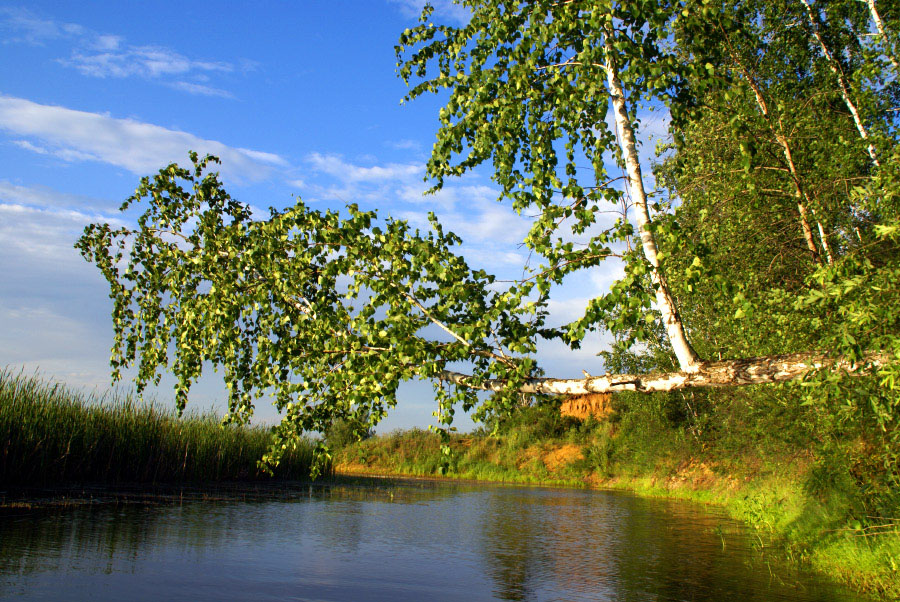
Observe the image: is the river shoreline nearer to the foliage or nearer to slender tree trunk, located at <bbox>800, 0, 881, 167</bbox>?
the foliage

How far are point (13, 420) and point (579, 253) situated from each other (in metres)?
13.4

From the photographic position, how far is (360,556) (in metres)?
9.78

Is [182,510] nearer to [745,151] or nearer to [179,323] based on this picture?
[179,323]

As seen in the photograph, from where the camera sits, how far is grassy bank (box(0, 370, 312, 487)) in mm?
14125

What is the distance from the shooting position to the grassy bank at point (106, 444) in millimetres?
14125

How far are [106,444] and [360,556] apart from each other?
1042 centimetres

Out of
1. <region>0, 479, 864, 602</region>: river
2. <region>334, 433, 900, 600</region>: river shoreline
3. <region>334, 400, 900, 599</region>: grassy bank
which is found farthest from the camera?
<region>334, 400, 900, 599</region>: grassy bank

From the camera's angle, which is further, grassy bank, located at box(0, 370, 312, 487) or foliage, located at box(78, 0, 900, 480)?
grassy bank, located at box(0, 370, 312, 487)

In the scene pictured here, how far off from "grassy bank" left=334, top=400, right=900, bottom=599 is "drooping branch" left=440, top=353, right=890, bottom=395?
85cm

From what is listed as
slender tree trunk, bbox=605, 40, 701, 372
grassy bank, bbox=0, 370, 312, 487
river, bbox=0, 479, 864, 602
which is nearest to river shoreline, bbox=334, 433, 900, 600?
river, bbox=0, 479, 864, 602

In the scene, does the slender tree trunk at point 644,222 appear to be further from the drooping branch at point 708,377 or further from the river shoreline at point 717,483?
the river shoreline at point 717,483

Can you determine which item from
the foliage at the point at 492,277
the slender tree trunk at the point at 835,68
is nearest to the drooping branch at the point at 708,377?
the foliage at the point at 492,277

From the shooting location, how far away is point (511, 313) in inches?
254

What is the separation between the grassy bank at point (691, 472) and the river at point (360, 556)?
64 cm
